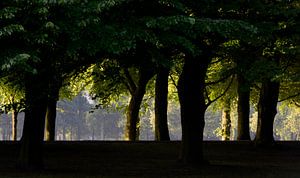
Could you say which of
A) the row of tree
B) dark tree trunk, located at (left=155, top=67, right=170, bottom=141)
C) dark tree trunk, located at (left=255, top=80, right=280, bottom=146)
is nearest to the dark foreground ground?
dark tree trunk, located at (left=255, top=80, right=280, bottom=146)

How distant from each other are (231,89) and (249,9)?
2472 cm

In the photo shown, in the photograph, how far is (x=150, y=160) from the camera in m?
26.5

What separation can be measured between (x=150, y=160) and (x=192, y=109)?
3.87 meters

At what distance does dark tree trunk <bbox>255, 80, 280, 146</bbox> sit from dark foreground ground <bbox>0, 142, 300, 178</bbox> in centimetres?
67

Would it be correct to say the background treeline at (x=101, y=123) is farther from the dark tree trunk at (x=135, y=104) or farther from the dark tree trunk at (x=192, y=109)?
the dark tree trunk at (x=192, y=109)

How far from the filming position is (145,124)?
144250 mm

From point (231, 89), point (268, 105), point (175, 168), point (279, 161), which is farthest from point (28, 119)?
point (231, 89)

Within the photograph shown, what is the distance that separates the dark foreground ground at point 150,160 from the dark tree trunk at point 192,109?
0.71 metres

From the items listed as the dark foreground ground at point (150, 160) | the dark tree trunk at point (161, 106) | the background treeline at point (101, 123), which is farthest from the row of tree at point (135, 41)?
the background treeline at point (101, 123)

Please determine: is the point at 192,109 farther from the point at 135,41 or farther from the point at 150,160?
the point at 135,41

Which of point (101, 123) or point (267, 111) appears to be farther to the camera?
point (101, 123)

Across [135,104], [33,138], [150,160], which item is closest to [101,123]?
[135,104]

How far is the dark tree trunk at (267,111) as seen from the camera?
111 feet

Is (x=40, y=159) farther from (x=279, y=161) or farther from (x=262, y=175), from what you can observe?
(x=279, y=161)
